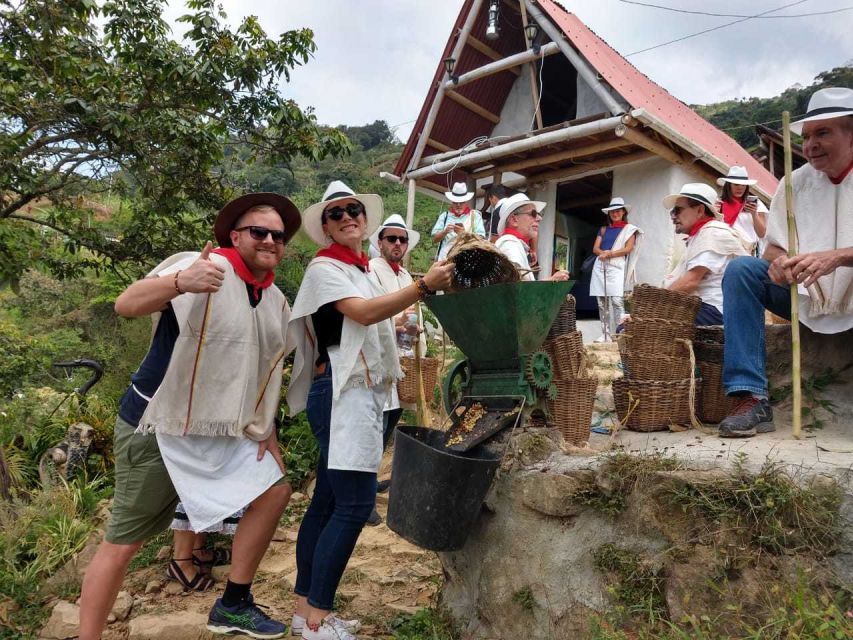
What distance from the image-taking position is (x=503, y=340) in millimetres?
3049

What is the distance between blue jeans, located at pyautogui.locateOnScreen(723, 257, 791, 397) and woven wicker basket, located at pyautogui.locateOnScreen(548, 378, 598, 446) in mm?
749

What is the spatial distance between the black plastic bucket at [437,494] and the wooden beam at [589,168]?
24.6 ft

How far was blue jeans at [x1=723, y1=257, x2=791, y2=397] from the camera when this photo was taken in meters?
3.35

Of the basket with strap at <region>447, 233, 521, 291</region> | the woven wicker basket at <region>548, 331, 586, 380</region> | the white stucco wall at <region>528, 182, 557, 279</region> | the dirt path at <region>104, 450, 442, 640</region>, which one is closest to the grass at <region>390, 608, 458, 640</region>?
the dirt path at <region>104, 450, 442, 640</region>

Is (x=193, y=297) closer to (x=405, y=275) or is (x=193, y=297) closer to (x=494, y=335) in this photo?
(x=494, y=335)

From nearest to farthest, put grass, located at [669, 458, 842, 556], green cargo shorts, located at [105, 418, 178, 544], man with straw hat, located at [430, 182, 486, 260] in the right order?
grass, located at [669, 458, 842, 556], green cargo shorts, located at [105, 418, 178, 544], man with straw hat, located at [430, 182, 486, 260]

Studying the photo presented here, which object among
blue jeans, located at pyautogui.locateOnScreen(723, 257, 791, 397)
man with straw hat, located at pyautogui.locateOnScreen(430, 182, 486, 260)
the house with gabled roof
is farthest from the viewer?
the house with gabled roof

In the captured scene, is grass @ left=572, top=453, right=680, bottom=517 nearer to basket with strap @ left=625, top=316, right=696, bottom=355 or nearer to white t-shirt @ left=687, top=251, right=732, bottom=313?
basket with strap @ left=625, top=316, right=696, bottom=355

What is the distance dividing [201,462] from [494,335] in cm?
147

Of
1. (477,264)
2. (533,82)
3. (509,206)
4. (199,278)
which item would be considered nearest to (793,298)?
(477,264)

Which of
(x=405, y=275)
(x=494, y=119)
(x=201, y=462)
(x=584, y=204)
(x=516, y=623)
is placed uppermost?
(x=494, y=119)

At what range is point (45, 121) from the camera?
5.29 metres

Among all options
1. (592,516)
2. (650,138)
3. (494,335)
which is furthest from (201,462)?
(650,138)

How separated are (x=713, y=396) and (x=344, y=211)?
254 centimetres
